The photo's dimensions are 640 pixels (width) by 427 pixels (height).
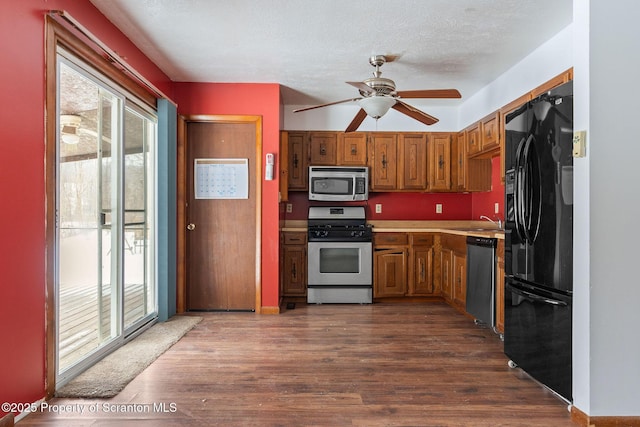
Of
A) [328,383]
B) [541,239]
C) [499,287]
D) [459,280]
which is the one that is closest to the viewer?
[541,239]

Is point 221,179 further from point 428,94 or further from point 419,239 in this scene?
point 419,239

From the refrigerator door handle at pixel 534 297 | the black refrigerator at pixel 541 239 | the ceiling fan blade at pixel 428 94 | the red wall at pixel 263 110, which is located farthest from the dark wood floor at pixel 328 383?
the ceiling fan blade at pixel 428 94

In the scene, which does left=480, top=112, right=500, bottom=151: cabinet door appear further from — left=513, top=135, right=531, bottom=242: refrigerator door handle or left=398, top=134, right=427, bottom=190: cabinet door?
left=513, top=135, right=531, bottom=242: refrigerator door handle

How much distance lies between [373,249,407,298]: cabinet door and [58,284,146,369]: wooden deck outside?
273 cm

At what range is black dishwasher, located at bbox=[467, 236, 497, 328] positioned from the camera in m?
3.19

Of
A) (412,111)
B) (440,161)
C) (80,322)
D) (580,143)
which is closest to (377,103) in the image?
(412,111)

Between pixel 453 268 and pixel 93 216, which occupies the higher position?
pixel 93 216

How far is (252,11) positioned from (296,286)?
2.93m

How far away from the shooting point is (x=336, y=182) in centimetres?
461

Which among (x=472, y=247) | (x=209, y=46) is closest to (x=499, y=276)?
(x=472, y=247)

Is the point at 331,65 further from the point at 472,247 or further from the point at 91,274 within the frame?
the point at 91,274

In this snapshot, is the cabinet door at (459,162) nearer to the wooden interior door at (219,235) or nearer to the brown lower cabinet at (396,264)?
the brown lower cabinet at (396,264)

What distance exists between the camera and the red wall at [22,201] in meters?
1.76

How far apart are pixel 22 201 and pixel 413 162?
3.87 metres
